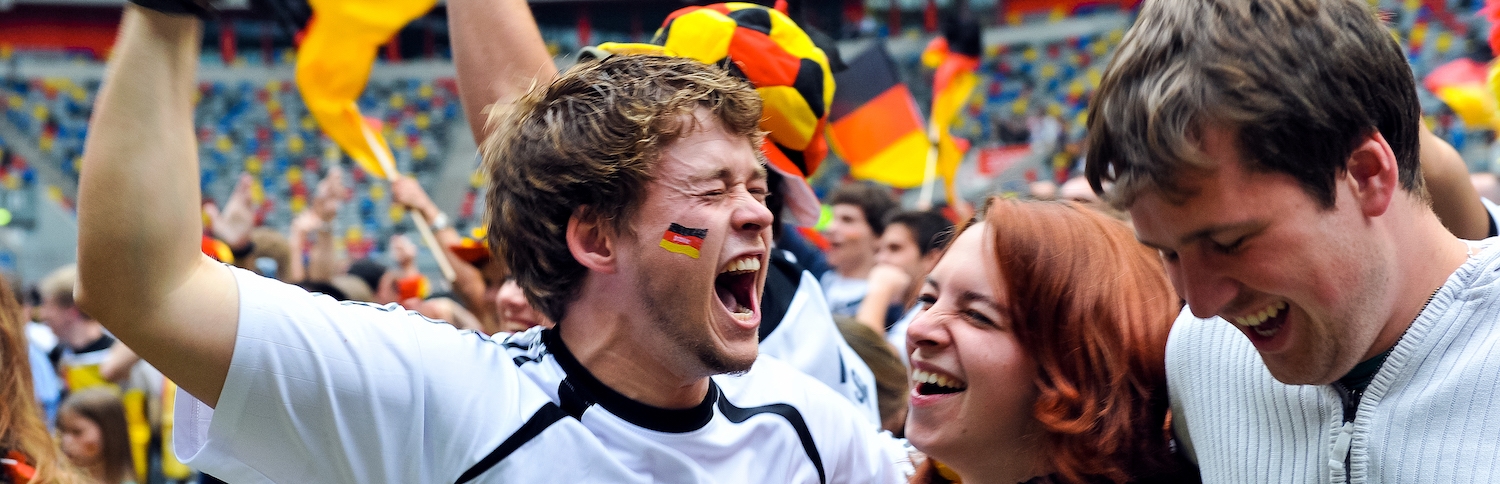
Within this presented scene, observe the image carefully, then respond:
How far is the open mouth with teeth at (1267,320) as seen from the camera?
1530 mm

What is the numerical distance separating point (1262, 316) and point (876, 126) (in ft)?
17.2

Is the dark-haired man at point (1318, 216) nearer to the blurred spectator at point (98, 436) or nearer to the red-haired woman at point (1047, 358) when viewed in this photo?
the red-haired woman at point (1047, 358)

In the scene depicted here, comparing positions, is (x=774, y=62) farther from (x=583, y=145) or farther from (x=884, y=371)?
(x=884, y=371)

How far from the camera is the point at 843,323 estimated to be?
4082 mm

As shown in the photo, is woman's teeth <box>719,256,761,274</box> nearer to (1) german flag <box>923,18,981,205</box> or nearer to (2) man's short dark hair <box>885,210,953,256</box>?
(2) man's short dark hair <box>885,210,953,256</box>

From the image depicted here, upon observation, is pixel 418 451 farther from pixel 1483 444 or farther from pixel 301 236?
pixel 301 236

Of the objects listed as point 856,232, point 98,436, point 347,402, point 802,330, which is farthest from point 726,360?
point 856,232

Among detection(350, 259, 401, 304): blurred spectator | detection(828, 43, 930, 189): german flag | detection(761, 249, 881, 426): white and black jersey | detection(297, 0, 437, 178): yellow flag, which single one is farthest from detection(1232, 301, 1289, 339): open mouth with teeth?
detection(350, 259, 401, 304): blurred spectator

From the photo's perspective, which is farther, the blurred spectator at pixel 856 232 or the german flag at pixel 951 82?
the german flag at pixel 951 82

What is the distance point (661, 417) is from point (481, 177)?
0.58 m

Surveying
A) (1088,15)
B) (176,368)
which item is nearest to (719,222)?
(176,368)

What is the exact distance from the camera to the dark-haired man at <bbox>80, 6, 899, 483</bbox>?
4.43ft

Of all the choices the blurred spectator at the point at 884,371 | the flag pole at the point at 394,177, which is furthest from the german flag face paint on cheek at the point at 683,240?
the flag pole at the point at 394,177

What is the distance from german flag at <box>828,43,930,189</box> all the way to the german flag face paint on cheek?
4.79 meters
